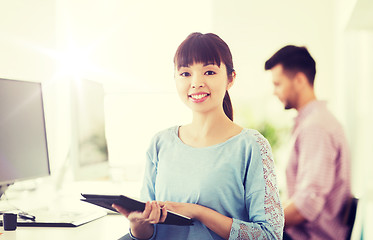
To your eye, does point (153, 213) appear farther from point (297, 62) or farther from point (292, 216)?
point (297, 62)

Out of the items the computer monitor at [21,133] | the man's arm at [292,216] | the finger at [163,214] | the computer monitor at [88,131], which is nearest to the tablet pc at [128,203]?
the finger at [163,214]

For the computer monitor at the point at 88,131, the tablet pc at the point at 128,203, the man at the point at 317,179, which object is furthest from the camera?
the man at the point at 317,179

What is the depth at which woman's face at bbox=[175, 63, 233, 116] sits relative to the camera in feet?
4.47

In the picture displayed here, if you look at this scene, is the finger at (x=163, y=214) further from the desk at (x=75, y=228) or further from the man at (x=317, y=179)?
the man at (x=317, y=179)

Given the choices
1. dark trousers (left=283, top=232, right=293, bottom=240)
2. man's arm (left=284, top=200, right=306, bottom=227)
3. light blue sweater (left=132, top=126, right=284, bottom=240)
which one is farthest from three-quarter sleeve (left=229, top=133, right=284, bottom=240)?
man's arm (left=284, top=200, right=306, bottom=227)

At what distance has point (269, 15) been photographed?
14.1 ft

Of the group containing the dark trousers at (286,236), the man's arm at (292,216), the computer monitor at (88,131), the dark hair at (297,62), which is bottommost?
the dark trousers at (286,236)

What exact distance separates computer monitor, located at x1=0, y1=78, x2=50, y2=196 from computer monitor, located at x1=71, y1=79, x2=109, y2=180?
133 mm

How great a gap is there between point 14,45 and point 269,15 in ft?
8.63

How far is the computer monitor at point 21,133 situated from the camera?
5.42ft

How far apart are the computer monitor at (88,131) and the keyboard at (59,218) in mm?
176

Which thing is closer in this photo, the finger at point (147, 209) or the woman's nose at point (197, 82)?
the finger at point (147, 209)

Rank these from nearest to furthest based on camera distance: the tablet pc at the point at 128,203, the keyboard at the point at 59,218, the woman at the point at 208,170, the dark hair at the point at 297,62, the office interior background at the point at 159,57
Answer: the tablet pc at the point at 128,203 → the woman at the point at 208,170 → the keyboard at the point at 59,218 → the office interior background at the point at 159,57 → the dark hair at the point at 297,62

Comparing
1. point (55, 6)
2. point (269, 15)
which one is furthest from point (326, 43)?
point (55, 6)
